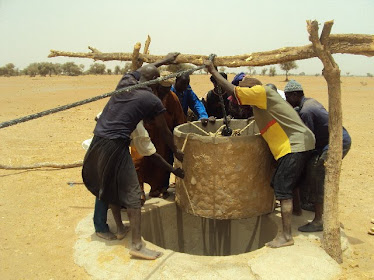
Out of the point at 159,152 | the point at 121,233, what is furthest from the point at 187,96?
the point at 121,233

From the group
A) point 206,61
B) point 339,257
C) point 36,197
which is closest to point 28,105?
point 36,197

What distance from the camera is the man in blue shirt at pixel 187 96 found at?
5.23 metres

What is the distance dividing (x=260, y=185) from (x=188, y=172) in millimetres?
772

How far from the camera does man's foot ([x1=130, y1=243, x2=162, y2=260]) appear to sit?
332 centimetres

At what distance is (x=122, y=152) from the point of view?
3.46 metres

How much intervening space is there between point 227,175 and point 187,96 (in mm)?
1893

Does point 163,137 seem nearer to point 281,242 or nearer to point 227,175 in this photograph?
point 227,175

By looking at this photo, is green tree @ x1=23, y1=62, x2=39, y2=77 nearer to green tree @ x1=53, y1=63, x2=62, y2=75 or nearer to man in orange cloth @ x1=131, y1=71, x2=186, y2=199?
green tree @ x1=53, y1=63, x2=62, y2=75

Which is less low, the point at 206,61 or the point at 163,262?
the point at 206,61

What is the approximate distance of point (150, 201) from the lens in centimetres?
481

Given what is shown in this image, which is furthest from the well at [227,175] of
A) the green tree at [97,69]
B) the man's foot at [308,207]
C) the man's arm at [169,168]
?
the green tree at [97,69]

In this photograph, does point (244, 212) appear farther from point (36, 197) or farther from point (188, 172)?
point (36, 197)

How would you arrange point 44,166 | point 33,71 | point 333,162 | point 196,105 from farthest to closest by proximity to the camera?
point 33,71 < point 44,166 < point 196,105 < point 333,162

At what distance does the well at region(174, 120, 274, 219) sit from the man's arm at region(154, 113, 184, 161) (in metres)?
0.10
